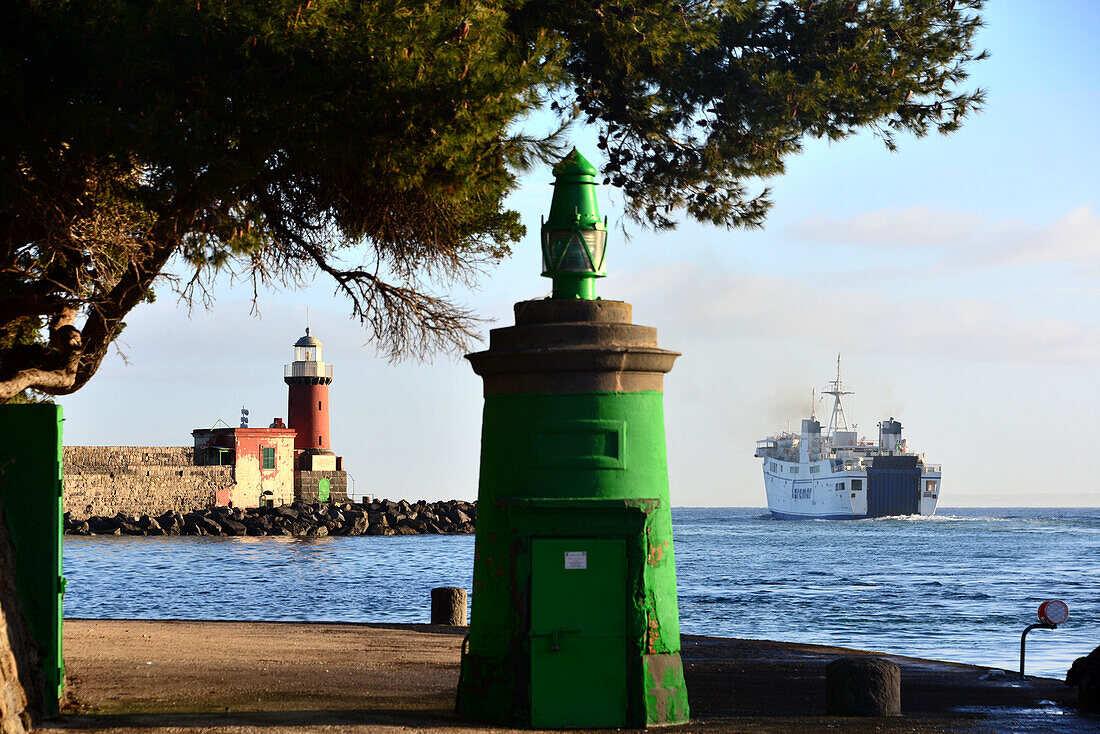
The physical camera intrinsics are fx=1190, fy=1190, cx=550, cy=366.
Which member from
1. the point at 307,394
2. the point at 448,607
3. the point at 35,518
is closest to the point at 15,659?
the point at 35,518

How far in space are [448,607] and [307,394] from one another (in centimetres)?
4374

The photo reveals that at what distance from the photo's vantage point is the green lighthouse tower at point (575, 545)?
6.89 meters

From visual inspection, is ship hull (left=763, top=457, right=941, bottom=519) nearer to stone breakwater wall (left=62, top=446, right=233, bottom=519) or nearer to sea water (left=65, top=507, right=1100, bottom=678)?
sea water (left=65, top=507, right=1100, bottom=678)

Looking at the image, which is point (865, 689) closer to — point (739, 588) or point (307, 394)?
point (739, 588)

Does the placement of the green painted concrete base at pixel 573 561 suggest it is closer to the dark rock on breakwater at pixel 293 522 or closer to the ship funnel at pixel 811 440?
the dark rock on breakwater at pixel 293 522

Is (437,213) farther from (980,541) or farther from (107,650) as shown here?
(980,541)

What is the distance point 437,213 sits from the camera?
8734 mm

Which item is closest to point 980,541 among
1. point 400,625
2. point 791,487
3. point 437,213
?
point 791,487

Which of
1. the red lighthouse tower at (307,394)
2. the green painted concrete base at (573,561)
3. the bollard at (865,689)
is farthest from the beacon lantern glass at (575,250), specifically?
the red lighthouse tower at (307,394)

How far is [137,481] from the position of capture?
50156 millimetres

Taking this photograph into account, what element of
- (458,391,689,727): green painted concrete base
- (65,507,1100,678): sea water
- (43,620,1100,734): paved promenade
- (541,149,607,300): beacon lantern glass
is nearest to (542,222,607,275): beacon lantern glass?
(541,149,607,300): beacon lantern glass

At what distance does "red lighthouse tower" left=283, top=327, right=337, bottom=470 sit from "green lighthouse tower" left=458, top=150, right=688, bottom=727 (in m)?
50.5

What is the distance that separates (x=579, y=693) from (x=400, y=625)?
733cm

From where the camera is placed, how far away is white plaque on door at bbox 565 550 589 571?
690 cm
